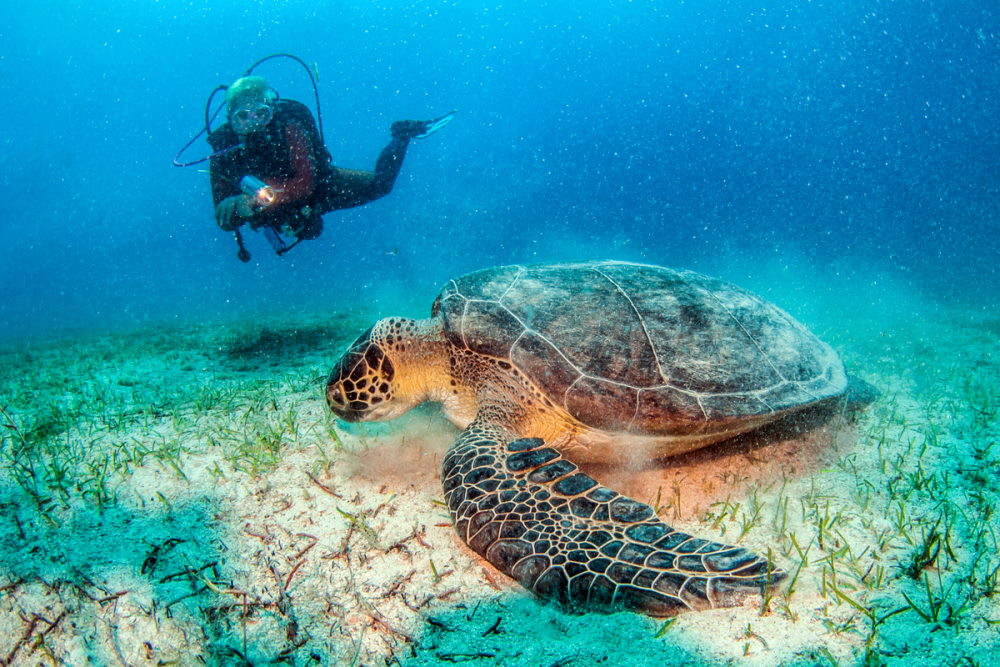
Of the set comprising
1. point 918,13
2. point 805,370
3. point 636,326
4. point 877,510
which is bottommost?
point 877,510

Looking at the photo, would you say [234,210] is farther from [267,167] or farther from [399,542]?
[399,542]

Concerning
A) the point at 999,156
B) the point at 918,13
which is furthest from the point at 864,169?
the point at 918,13

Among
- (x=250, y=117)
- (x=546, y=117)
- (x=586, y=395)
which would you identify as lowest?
(x=586, y=395)

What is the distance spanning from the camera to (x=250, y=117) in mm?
7688

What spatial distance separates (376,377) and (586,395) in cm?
144

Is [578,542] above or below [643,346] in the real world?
below

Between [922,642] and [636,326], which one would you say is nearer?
[922,642]

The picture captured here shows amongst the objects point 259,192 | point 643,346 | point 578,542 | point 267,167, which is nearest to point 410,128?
point 267,167

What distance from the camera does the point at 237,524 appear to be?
224 centimetres

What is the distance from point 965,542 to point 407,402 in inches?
120

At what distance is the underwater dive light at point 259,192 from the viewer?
7.06 metres

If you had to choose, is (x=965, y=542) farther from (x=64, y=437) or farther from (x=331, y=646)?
(x=64, y=437)

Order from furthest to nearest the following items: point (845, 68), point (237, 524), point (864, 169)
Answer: point (845, 68), point (864, 169), point (237, 524)

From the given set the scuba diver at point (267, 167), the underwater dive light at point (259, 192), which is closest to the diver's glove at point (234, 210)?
the scuba diver at point (267, 167)
